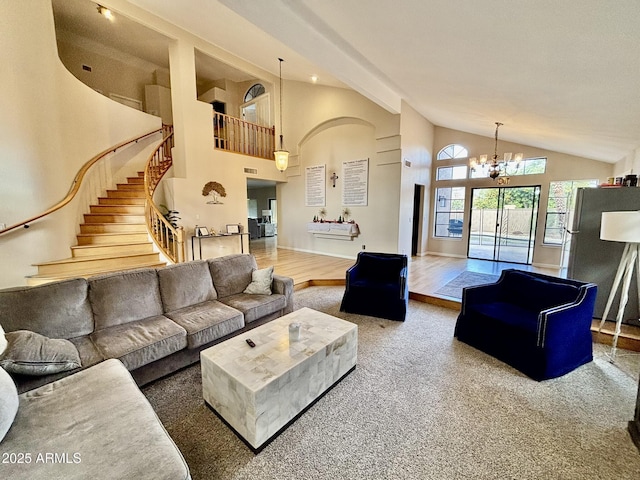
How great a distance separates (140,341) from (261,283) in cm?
136

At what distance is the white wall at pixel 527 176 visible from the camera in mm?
5464

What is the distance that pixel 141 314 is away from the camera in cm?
247

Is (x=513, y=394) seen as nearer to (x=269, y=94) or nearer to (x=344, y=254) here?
(x=344, y=254)

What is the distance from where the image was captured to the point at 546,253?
237 inches

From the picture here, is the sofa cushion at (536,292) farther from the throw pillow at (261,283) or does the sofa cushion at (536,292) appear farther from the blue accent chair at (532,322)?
the throw pillow at (261,283)

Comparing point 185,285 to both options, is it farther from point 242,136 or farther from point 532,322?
point 242,136

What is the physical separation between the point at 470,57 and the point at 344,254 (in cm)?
495

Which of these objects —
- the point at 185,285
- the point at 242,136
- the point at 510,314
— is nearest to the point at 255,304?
the point at 185,285

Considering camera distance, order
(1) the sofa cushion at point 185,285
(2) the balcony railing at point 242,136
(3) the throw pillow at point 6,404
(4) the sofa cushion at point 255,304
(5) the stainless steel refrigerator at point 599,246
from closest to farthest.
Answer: (3) the throw pillow at point 6,404, (1) the sofa cushion at point 185,285, (4) the sofa cushion at point 255,304, (5) the stainless steel refrigerator at point 599,246, (2) the balcony railing at point 242,136

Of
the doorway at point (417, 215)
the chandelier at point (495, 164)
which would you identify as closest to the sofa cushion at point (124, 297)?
the chandelier at point (495, 164)

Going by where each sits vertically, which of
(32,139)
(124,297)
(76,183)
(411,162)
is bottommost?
(124,297)

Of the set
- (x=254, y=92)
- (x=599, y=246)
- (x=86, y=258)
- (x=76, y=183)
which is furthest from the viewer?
(x=254, y=92)

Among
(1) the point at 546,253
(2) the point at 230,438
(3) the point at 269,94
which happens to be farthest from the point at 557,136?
(3) the point at 269,94

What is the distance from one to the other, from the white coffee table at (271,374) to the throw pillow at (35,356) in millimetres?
820
